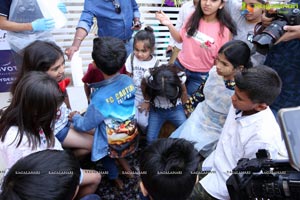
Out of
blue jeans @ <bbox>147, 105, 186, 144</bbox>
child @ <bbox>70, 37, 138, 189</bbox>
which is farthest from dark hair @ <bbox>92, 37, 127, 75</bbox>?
blue jeans @ <bbox>147, 105, 186, 144</bbox>

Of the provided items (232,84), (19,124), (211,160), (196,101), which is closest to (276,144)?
(211,160)

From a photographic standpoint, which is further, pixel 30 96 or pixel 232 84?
pixel 232 84

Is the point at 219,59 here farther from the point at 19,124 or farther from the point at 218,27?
the point at 19,124

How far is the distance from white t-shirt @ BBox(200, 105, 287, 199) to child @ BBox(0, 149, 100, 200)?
2.39 ft

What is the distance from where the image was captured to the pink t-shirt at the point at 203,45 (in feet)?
7.11

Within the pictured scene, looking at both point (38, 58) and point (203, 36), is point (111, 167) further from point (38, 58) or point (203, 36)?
point (203, 36)

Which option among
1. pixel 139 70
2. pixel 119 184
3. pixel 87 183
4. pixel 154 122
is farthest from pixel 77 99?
pixel 87 183

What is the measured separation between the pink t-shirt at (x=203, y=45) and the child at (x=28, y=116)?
1.14 meters

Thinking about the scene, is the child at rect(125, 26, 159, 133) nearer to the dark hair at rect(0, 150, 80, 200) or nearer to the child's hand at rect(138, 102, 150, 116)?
the child's hand at rect(138, 102, 150, 116)

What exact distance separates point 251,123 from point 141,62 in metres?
1.10

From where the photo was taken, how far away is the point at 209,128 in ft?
6.11

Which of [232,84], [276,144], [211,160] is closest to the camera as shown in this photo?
[276,144]

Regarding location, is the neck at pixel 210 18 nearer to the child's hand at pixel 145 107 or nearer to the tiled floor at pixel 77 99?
the child's hand at pixel 145 107

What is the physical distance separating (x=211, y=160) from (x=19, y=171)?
1.00m
